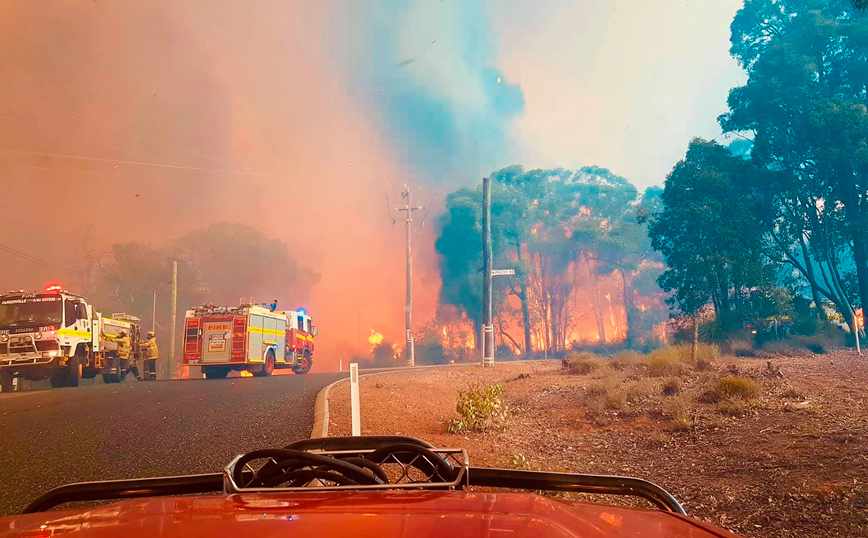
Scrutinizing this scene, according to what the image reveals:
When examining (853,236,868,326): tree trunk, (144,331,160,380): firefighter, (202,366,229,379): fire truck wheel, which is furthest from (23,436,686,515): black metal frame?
(144,331,160,380): firefighter

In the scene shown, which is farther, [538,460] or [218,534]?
[538,460]

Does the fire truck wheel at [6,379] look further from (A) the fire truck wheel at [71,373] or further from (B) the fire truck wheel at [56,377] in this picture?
(A) the fire truck wheel at [71,373]

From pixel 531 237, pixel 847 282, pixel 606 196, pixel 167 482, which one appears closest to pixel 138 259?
pixel 531 237

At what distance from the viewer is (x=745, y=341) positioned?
2338 centimetres

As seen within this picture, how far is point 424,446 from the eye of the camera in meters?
2.21

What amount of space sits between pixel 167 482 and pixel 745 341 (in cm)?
2455

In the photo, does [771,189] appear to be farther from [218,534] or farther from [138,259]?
[138,259]

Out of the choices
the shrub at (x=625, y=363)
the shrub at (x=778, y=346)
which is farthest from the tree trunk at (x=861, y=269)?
the shrub at (x=625, y=363)

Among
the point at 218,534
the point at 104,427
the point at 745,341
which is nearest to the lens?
the point at 218,534

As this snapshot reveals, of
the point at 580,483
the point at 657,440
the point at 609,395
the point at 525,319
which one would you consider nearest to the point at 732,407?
the point at 657,440

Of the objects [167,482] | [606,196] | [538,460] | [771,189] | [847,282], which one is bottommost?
[538,460]

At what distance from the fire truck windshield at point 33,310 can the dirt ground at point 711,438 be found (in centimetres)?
965

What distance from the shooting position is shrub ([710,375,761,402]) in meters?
10.0

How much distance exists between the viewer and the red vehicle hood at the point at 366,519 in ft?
4.19
